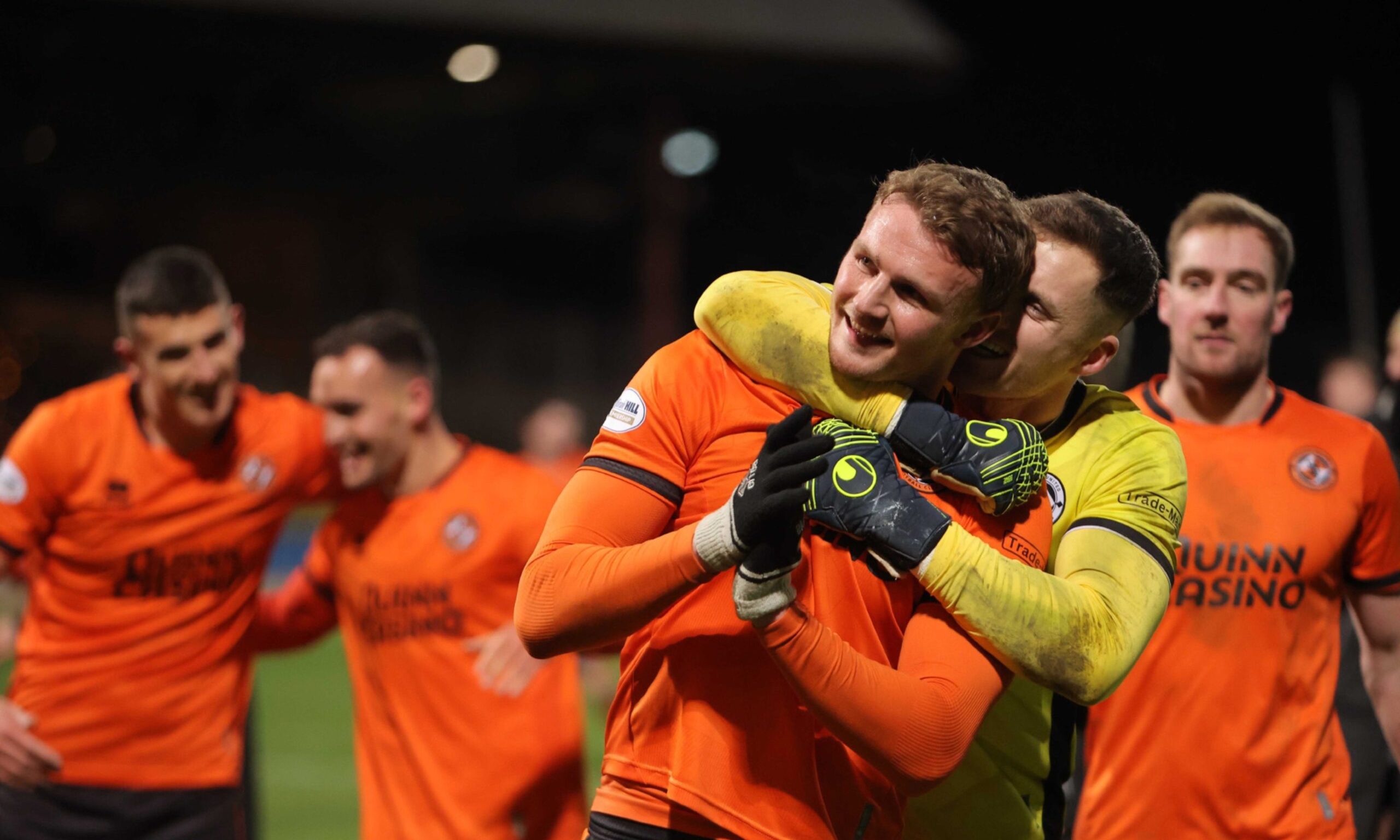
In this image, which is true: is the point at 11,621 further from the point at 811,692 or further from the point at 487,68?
the point at 487,68

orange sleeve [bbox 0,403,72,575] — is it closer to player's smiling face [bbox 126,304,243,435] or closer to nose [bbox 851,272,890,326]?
player's smiling face [bbox 126,304,243,435]

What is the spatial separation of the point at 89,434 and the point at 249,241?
20.6 metres

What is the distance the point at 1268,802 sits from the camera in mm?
3674

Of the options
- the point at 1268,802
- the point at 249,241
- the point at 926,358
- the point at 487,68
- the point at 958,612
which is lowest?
the point at 1268,802

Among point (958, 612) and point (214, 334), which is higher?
point (214, 334)

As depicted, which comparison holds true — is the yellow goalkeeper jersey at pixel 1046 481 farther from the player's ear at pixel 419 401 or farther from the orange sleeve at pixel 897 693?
the player's ear at pixel 419 401

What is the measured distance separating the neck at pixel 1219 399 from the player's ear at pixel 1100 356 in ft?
3.68

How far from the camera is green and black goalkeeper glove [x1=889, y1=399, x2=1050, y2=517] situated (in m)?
2.37

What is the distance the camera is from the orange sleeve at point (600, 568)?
2221mm

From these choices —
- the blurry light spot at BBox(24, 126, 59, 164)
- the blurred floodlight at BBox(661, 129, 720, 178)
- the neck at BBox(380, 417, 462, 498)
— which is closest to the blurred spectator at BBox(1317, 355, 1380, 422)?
the neck at BBox(380, 417, 462, 498)

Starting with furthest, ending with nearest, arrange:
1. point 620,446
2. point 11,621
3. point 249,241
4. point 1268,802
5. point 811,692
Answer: point 249,241 → point 11,621 → point 1268,802 → point 620,446 → point 811,692

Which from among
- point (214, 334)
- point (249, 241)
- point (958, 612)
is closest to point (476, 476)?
point (214, 334)

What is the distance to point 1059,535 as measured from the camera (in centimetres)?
279

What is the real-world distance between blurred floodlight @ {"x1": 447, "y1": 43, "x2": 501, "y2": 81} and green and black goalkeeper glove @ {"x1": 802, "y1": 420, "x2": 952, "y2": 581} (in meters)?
17.1
